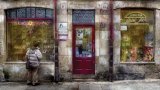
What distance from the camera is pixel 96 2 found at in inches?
697

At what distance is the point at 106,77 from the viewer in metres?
17.9

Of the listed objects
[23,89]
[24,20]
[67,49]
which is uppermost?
[24,20]

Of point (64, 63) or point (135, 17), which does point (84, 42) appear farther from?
point (135, 17)

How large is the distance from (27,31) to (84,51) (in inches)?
98.4

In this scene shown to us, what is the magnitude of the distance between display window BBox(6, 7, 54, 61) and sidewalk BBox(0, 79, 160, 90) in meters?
1.24

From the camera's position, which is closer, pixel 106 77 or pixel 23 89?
pixel 23 89

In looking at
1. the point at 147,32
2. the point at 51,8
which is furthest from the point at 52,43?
the point at 147,32

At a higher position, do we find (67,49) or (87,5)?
(87,5)

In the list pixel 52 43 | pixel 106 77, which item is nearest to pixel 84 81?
pixel 106 77

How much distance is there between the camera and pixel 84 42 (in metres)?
18.0

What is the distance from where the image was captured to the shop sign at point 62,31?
698 inches

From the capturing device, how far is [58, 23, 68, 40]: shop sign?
1772 cm

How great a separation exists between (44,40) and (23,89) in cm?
247

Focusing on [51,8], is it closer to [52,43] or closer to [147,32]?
[52,43]
